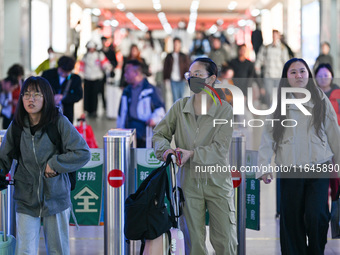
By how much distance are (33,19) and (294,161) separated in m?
18.1

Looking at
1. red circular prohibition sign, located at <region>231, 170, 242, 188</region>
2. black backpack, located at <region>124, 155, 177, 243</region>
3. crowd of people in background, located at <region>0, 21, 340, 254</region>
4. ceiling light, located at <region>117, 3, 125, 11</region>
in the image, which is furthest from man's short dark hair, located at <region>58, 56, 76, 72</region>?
ceiling light, located at <region>117, 3, 125, 11</region>

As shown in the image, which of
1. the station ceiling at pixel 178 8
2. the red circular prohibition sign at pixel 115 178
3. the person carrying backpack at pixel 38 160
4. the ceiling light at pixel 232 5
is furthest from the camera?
the ceiling light at pixel 232 5

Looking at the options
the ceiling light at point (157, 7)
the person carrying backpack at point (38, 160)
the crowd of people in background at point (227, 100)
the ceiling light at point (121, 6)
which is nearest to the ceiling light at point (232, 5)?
the ceiling light at point (157, 7)

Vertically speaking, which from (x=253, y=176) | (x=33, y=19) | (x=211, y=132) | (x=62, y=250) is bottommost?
(x=62, y=250)

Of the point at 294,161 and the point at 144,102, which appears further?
the point at 144,102

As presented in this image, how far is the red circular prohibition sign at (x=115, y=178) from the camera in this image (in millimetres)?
5543

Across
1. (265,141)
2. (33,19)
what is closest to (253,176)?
Result: (265,141)

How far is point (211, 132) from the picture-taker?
15.7 ft

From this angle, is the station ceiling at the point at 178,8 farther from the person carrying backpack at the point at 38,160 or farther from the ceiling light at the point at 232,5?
the person carrying backpack at the point at 38,160

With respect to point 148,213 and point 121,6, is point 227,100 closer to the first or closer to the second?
point 148,213

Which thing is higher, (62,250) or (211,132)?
(211,132)

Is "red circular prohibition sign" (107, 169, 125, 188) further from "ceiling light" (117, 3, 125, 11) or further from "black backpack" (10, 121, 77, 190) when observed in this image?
"ceiling light" (117, 3, 125, 11)

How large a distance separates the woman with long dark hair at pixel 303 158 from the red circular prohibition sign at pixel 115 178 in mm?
1130

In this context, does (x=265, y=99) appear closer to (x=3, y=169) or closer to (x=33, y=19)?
(x=33, y=19)
